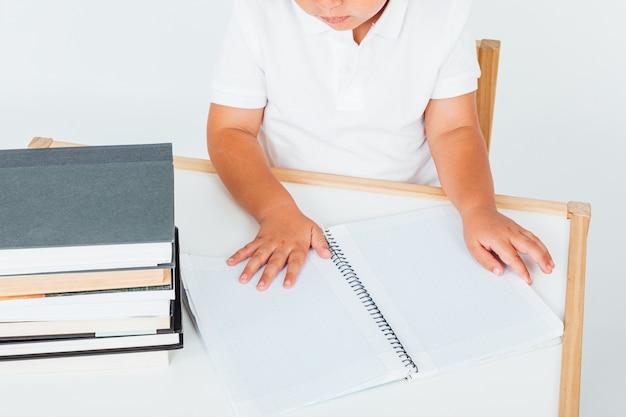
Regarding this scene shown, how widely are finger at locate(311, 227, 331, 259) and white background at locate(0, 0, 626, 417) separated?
134 cm

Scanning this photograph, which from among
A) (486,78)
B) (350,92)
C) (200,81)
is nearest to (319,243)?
(350,92)

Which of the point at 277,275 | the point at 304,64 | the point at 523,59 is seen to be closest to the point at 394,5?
the point at 304,64

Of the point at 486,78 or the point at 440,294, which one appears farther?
the point at 486,78

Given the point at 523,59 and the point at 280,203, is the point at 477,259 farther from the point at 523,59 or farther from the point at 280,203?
the point at 523,59

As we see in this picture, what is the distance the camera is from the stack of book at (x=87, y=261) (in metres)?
0.90

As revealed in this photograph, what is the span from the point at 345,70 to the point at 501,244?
412 millimetres

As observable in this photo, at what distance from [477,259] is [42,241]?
482 millimetres

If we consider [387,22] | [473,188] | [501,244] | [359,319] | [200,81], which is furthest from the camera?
[200,81]

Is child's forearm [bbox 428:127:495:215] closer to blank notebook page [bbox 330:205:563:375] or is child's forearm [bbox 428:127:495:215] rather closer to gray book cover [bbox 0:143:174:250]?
blank notebook page [bbox 330:205:563:375]

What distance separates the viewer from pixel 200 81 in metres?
2.78

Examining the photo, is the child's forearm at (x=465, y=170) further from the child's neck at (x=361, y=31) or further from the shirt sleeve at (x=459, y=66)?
the child's neck at (x=361, y=31)

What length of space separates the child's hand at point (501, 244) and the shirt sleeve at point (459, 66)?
0.30 metres

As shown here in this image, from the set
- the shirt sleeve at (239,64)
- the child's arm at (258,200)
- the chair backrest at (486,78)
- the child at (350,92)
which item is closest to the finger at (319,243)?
the child's arm at (258,200)

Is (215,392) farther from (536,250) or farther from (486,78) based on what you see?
(486,78)
